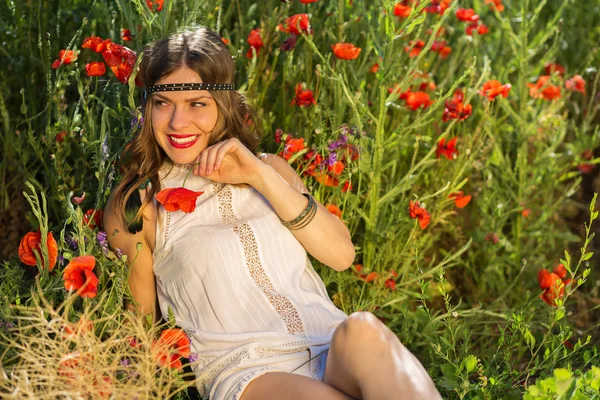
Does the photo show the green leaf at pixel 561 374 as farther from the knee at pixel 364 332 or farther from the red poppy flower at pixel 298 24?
the red poppy flower at pixel 298 24

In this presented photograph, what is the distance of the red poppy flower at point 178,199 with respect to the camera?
7.48 ft

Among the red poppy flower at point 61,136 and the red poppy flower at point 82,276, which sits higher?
the red poppy flower at point 61,136

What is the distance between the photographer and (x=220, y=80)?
2.51m

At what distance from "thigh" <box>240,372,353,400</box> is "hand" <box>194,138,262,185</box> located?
0.56m

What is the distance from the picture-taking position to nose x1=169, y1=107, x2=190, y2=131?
7.89ft

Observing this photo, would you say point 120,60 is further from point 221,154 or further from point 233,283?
point 233,283

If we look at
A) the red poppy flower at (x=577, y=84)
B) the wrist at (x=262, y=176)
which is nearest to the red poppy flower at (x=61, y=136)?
the wrist at (x=262, y=176)

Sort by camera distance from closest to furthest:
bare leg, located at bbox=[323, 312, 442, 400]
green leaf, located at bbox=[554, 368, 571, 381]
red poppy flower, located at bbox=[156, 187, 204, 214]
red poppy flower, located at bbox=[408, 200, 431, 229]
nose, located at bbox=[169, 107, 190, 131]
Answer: green leaf, located at bbox=[554, 368, 571, 381], bare leg, located at bbox=[323, 312, 442, 400], red poppy flower, located at bbox=[156, 187, 204, 214], nose, located at bbox=[169, 107, 190, 131], red poppy flower, located at bbox=[408, 200, 431, 229]

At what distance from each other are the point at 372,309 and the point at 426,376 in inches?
36.2

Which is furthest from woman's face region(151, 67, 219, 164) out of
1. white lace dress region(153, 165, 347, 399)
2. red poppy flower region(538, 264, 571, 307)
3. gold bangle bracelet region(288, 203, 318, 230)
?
red poppy flower region(538, 264, 571, 307)

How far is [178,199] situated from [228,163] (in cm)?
23

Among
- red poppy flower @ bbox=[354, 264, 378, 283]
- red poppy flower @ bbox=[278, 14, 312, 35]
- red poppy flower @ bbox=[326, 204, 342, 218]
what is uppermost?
red poppy flower @ bbox=[278, 14, 312, 35]

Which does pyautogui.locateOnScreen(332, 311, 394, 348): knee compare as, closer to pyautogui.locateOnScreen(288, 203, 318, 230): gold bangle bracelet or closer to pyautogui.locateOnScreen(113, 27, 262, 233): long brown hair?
pyautogui.locateOnScreen(288, 203, 318, 230): gold bangle bracelet

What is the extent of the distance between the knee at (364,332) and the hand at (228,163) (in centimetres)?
56
